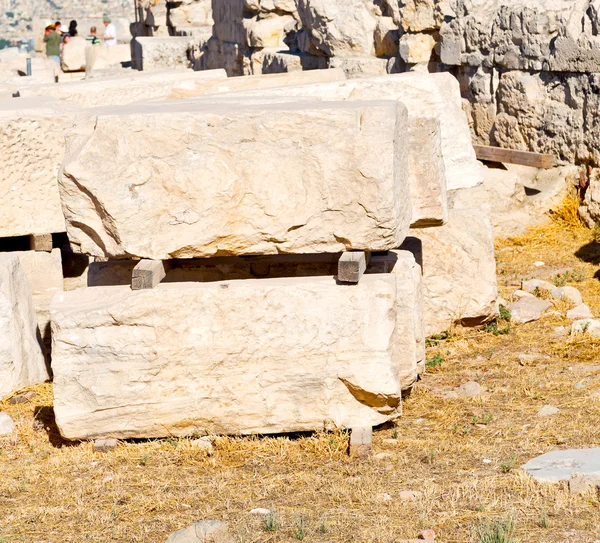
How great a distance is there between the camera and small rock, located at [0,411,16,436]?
468cm

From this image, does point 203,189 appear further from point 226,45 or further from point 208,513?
point 226,45

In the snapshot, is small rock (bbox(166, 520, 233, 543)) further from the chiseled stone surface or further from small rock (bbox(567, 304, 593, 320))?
small rock (bbox(567, 304, 593, 320))

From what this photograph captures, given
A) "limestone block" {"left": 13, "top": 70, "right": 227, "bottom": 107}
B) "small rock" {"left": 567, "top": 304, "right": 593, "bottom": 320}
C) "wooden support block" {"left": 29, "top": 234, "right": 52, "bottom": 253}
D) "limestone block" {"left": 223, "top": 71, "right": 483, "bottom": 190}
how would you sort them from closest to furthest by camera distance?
"limestone block" {"left": 223, "top": 71, "right": 483, "bottom": 190}, "wooden support block" {"left": 29, "top": 234, "right": 52, "bottom": 253}, "small rock" {"left": 567, "top": 304, "right": 593, "bottom": 320}, "limestone block" {"left": 13, "top": 70, "right": 227, "bottom": 107}

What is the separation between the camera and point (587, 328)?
18.8 feet

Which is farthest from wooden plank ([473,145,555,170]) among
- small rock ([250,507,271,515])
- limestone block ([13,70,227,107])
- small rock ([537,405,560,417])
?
small rock ([250,507,271,515])

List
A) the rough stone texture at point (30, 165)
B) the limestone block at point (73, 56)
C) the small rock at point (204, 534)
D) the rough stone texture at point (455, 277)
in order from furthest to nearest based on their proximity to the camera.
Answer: the limestone block at point (73, 56), the rough stone texture at point (455, 277), the rough stone texture at point (30, 165), the small rock at point (204, 534)

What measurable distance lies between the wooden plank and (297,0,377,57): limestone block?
1.61 metres

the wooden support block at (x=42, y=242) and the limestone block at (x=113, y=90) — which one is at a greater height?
the limestone block at (x=113, y=90)

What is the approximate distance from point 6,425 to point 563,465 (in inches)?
104

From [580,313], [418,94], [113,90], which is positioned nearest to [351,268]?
[418,94]

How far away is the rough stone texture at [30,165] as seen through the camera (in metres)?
5.38

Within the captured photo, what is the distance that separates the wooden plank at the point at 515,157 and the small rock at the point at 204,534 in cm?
569

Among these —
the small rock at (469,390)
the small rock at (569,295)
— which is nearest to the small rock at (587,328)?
the small rock at (569,295)

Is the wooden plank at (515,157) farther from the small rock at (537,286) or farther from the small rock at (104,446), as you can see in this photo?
the small rock at (104,446)
